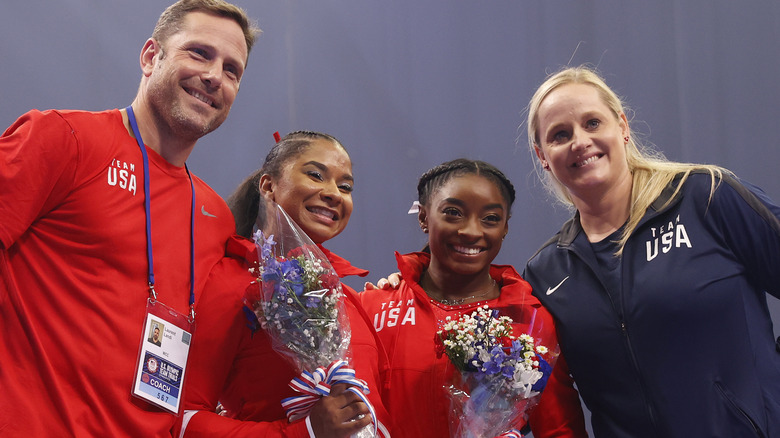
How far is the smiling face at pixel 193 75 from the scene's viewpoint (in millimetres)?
1883

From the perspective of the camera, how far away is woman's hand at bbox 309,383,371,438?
1.63 m

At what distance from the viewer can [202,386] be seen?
1.81 metres

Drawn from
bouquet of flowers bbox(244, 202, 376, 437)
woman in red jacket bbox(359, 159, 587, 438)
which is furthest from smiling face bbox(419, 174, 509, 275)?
bouquet of flowers bbox(244, 202, 376, 437)

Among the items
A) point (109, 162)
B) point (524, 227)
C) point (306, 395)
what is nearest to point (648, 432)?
point (306, 395)

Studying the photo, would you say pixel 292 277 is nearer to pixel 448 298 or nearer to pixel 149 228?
pixel 149 228

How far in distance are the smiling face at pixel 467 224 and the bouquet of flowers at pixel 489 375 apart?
40 cm

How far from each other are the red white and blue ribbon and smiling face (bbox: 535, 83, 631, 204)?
3.65ft

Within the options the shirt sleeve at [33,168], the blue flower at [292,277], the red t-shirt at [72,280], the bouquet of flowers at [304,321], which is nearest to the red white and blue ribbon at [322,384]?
the bouquet of flowers at [304,321]

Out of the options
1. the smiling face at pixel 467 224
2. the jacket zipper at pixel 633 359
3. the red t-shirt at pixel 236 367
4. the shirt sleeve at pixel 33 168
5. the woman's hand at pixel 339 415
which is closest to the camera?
the shirt sleeve at pixel 33 168

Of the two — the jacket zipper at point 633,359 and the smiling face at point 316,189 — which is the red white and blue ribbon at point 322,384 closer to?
the smiling face at point 316,189

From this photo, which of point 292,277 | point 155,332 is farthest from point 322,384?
point 155,332

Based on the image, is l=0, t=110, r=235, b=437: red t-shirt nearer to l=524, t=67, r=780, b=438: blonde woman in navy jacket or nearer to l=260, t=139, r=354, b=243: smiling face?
l=260, t=139, r=354, b=243: smiling face

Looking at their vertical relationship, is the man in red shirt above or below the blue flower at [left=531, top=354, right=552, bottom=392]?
above

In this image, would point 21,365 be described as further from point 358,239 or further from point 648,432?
point 358,239
